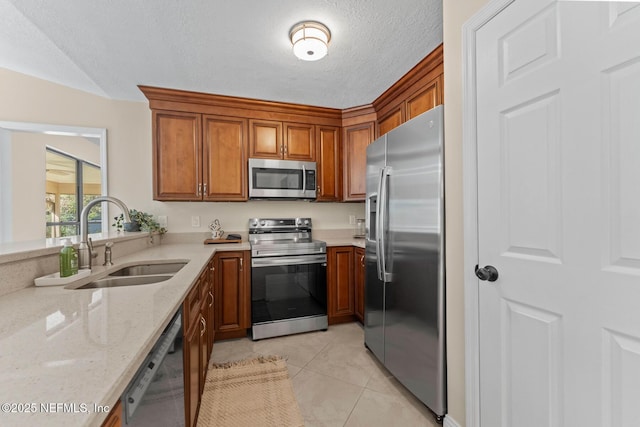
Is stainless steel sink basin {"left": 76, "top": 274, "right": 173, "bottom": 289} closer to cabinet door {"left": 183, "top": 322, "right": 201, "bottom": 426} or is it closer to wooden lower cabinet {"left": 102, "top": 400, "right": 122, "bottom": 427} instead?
cabinet door {"left": 183, "top": 322, "right": 201, "bottom": 426}

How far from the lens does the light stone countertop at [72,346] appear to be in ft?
1.49

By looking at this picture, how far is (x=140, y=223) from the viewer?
2592 mm

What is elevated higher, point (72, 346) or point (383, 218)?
point (383, 218)

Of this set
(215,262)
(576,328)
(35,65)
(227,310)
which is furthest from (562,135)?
(35,65)

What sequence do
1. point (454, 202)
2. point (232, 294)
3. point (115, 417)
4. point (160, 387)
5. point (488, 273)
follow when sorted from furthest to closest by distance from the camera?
point (232, 294) < point (454, 202) < point (488, 273) < point (160, 387) < point (115, 417)

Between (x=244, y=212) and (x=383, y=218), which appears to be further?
(x=244, y=212)

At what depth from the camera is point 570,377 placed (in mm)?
895

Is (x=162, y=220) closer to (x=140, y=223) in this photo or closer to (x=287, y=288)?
(x=140, y=223)

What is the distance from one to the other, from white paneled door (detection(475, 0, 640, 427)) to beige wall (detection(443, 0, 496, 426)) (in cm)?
13

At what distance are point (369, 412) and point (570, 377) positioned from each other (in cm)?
110

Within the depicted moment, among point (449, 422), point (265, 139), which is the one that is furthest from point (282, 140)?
point (449, 422)

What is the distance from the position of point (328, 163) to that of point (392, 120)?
0.83 metres

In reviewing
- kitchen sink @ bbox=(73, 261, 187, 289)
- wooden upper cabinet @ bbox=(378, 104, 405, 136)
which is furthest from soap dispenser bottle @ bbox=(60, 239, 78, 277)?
wooden upper cabinet @ bbox=(378, 104, 405, 136)

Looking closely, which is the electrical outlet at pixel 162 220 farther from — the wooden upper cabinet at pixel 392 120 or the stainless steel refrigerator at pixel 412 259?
the wooden upper cabinet at pixel 392 120
